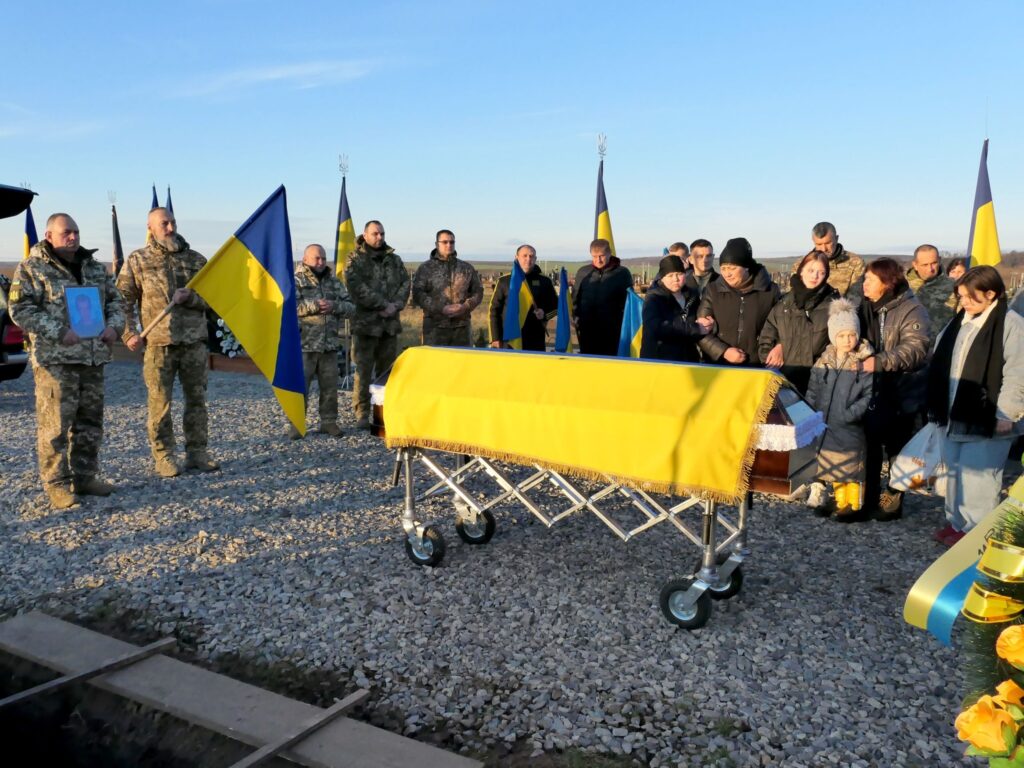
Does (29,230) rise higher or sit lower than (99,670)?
higher

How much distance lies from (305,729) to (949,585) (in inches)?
89.1

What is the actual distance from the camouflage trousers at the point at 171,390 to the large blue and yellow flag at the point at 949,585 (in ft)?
19.1

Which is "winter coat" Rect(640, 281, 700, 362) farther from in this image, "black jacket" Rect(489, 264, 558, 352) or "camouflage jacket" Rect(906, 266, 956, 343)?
"camouflage jacket" Rect(906, 266, 956, 343)

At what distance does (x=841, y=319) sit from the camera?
199 inches

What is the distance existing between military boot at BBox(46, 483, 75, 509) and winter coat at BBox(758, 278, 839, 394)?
206 inches

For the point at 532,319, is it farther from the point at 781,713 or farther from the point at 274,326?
the point at 781,713

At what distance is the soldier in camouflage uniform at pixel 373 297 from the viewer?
8188 mm

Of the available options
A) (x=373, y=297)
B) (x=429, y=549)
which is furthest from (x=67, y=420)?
(x=373, y=297)

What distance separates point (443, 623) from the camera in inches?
155

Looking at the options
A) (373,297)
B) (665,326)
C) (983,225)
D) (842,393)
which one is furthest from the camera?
(983,225)

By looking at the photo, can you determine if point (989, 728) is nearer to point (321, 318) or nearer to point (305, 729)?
point (305, 729)

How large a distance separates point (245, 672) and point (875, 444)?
4.33 meters

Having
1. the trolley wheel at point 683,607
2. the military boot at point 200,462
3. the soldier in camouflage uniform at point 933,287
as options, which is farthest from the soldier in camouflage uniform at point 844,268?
the military boot at point 200,462

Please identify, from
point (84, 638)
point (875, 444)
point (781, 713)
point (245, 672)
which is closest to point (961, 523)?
point (875, 444)
